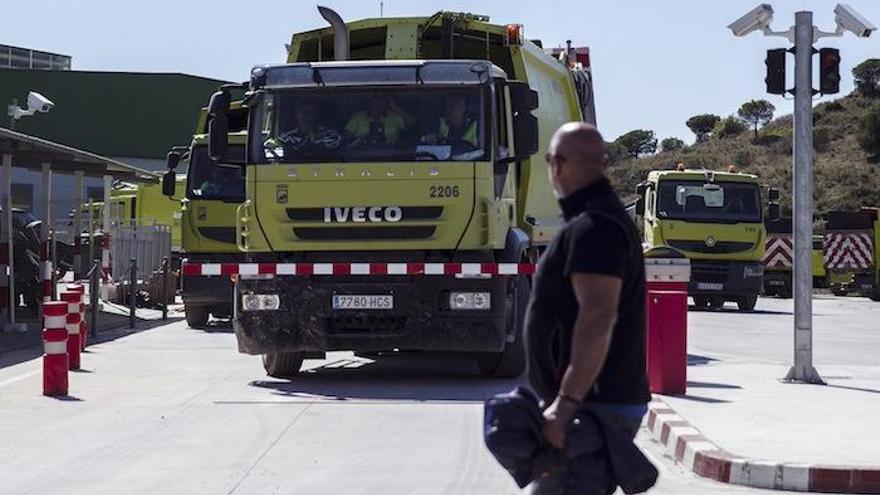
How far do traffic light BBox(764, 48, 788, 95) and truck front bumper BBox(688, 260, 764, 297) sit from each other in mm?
14594

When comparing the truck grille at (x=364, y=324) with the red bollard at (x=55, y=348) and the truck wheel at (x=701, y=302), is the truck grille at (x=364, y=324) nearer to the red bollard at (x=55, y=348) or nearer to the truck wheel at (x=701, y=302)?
the red bollard at (x=55, y=348)

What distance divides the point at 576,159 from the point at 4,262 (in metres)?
18.3

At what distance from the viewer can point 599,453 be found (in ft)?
15.3

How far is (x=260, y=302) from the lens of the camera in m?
13.3

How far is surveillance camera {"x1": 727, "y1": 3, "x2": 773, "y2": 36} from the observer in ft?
44.6

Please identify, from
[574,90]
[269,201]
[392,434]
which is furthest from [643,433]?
[574,90]

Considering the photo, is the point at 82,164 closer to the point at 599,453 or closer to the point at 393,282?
the point at 393,282

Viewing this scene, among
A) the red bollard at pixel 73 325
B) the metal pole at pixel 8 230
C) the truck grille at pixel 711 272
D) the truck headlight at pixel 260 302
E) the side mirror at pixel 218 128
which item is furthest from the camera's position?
the truck grille at pixel 711 272

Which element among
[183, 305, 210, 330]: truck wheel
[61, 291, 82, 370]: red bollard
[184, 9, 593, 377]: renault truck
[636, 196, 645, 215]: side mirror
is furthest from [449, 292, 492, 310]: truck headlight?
[636, 196, 645, 215]: side mirror

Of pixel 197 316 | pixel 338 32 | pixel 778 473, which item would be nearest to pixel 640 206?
pixel 197 316

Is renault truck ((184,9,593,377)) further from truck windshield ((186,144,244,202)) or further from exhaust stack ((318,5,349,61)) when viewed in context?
truck windshield ((186,144,244,202))

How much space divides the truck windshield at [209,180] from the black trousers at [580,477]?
16.9 m

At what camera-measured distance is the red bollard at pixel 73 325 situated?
15.1 m

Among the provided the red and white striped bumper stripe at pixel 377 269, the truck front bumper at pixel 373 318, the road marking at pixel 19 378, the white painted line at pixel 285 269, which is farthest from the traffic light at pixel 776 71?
the road marking at pixel 19 378
